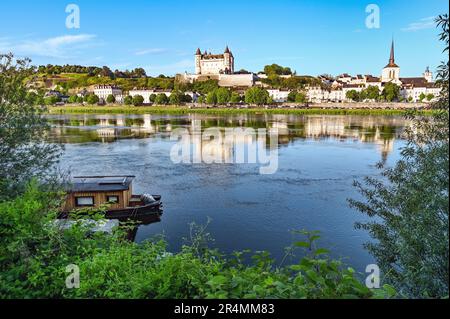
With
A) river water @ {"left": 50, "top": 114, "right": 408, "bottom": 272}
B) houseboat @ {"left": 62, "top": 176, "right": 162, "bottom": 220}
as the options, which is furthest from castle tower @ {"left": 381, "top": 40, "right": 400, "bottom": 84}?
houseboat @ {"left": 62, "top": 176, "right": 162, "bottom": 220}

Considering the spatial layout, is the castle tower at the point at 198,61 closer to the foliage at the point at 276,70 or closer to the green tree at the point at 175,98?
the foliage at the point at 276,70

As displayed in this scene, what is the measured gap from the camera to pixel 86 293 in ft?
18.3

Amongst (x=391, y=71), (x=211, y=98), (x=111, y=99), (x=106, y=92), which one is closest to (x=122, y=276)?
(x=211, y=98)

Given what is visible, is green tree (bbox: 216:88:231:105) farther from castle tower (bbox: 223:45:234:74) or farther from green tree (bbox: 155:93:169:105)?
castle tower (bbox: 223:45:234:74)

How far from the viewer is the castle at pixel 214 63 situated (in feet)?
565

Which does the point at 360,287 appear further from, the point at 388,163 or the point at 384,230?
the point at 388,163

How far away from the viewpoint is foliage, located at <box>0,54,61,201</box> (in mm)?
11430

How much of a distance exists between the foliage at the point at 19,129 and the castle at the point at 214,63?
161 m

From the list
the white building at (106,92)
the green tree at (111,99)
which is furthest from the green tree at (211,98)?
the white building at (106,92)

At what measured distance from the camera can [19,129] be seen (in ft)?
38.7

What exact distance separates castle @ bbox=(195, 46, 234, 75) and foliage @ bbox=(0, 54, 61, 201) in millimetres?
160702

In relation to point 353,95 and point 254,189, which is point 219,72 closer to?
point 353,95
